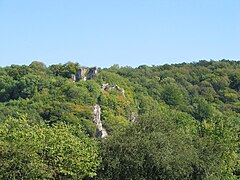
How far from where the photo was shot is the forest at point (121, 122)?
29.2m

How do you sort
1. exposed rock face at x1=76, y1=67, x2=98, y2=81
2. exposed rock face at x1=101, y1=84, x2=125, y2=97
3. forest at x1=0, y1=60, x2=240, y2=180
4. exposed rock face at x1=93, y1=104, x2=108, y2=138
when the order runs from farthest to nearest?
exposed rock face at x1=76, y1=67, x2=98, y2=81
exposed rock face at x1=101, y1=84, x2=125, y2=97
exposed rock face at x1=93, y1=104, x2=108, y2=138
forest at x1=0, y1=60, x2=240, y2=180

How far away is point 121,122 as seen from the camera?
48406mm

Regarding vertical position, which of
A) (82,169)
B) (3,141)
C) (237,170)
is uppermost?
(3,141)

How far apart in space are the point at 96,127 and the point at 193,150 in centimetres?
5479

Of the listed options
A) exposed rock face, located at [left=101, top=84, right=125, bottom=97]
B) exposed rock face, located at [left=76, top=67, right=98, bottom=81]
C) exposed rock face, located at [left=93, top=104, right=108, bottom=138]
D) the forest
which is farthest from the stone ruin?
exposed rock face, located at [left=93, top=104, right=108, bottom=138]

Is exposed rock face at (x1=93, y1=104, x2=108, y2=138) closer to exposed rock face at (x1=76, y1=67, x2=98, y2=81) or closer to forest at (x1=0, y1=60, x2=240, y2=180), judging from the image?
forest at (x1=0, y1=60, x2=240, y2=180)

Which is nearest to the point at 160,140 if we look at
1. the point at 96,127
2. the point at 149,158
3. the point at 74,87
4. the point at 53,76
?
the point at 149,158

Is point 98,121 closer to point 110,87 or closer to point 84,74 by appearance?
point 110,87

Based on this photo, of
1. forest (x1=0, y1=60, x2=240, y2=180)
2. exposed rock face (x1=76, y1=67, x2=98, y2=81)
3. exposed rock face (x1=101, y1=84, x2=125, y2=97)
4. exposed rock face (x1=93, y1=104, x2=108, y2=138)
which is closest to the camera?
forest (x1=0, y1=60, x2=240, y2=180)

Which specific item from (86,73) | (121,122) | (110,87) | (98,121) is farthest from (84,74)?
(121,122)

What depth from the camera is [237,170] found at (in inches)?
1764

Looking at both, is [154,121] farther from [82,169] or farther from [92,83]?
[92,83]

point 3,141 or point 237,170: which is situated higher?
point 3,141

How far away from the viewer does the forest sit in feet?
95.9
